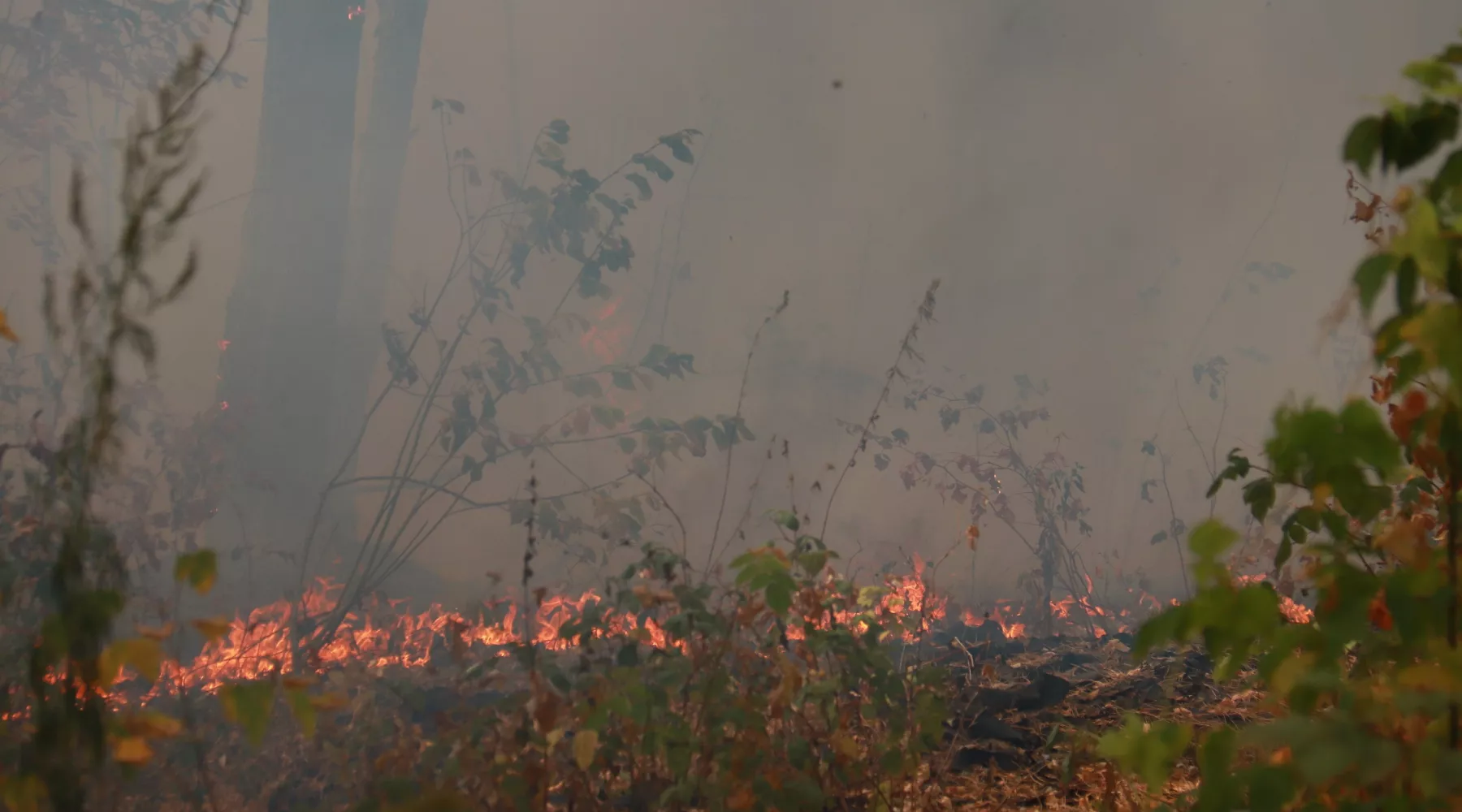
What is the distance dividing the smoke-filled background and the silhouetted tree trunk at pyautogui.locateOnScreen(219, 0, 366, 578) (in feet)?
0.04

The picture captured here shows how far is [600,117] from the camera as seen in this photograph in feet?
10.5

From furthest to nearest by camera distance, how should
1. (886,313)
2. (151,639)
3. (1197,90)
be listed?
(886,313) < (1197,90) < (151,639)

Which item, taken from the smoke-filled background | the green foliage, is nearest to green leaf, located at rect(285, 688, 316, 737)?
the green foliage

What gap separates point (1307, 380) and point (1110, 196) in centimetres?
167

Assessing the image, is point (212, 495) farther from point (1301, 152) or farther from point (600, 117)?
point (1301, 152)

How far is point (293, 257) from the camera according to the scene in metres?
3.21

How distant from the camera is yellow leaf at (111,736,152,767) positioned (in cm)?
79

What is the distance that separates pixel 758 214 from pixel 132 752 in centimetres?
296

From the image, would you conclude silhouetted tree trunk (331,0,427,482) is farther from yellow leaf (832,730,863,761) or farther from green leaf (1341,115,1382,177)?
green leaf (1341,115,1382,177)

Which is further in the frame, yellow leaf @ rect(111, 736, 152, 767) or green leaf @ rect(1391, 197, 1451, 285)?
yellow leaf @ rect(111, 736, 152, 767)

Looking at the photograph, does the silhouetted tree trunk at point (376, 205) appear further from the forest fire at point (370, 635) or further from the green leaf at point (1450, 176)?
the green leaf at point (1450, 176)

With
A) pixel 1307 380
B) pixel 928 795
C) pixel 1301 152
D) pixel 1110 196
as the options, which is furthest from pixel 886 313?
pixel 928 795

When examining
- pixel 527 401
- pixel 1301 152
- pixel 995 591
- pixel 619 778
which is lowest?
pixel 995 591

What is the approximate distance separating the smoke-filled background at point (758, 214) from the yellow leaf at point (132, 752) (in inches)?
83.5
